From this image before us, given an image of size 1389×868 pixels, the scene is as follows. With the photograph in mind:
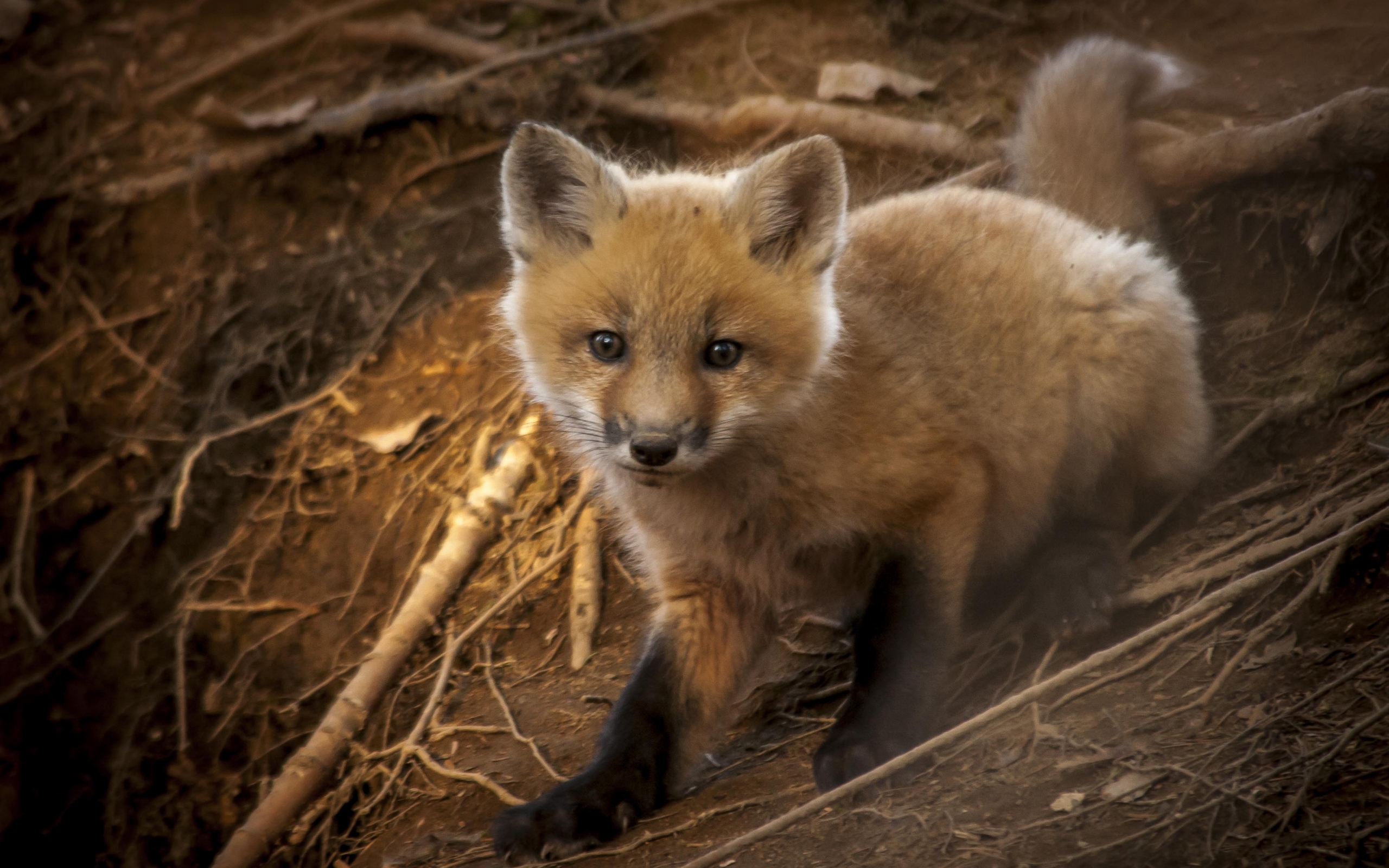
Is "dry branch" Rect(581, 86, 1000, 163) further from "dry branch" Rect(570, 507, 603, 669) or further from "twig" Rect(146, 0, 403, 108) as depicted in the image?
"dry branch" Rect(570, 507, 603, 669)

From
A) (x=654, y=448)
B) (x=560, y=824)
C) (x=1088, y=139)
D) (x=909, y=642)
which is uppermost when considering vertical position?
(x=1088, y=139)

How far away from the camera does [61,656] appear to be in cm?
394

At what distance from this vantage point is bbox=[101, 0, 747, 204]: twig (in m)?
4.77

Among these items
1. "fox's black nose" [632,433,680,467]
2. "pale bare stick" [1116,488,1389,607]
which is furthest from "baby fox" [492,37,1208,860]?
"pale bare stick" [1116,488,1389,607]

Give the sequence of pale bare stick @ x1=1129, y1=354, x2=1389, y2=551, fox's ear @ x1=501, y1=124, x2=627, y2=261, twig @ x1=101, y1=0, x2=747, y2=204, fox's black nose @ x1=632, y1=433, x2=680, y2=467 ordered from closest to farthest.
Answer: fox's black nose @ x1=632, y1=433, x2=680, y2=467 → fox's ear @ x1=501, y1=124, x2=627, y2=261 → pale bare stick @ x1=1129, y1=354, x2=1389, y2=551 → twig @ x1=101, y1=0, x2=747, y2=204

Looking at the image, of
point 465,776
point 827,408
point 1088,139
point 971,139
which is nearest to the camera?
point 827,408

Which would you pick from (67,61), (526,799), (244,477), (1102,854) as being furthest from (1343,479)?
(67,61)

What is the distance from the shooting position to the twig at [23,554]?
4.00 meters

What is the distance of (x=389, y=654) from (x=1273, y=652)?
8.49 feet

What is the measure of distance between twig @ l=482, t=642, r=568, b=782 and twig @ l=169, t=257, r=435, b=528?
136 cm

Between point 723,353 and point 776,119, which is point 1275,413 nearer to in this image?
point 723,353

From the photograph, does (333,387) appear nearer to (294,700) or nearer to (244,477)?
(244,477)

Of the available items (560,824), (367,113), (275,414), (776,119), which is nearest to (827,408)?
(560,824)

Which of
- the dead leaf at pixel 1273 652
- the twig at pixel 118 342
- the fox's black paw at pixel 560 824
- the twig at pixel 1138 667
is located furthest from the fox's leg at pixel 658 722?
the twig at pixel 118 342
